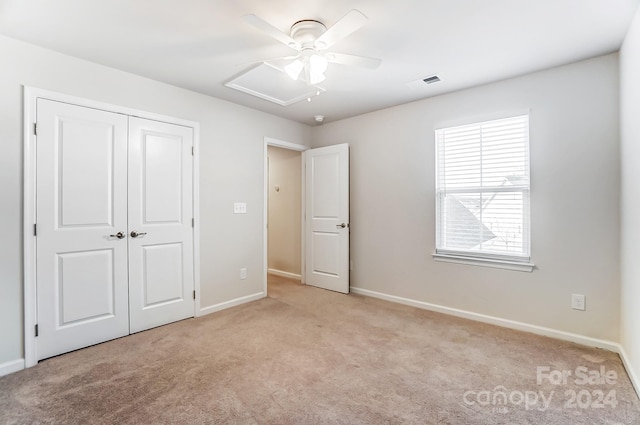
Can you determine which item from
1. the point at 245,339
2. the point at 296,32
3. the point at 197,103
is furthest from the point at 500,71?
the point at 245,339

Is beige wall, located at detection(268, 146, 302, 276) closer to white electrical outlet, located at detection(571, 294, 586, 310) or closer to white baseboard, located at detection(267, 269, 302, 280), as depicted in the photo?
white baseboard, located at detection(267, 269, 302, 280)

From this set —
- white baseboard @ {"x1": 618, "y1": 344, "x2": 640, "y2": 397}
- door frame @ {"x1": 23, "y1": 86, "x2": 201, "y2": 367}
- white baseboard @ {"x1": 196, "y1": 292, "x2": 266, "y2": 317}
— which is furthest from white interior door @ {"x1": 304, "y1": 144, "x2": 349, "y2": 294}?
door frame @ {"x1": 23, "y1": 86, "x2": 201, "y2": 367}

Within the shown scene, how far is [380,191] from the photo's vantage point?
4039mm

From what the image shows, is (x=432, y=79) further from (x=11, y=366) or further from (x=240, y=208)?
(x=11, y=366)

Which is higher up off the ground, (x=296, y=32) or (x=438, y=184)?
(x=296, y=32)

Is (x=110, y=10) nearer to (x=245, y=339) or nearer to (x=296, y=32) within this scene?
(x=296, y=32)

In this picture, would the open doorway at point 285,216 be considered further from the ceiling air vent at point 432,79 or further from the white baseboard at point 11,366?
the white baseboard at point 11,366

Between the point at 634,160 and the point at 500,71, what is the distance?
1.31 m

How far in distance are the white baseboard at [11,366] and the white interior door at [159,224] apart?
77cm

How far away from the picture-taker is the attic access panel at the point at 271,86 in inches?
115

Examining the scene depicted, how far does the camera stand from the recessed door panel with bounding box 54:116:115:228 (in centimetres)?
A: 253

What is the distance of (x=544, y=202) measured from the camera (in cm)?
285

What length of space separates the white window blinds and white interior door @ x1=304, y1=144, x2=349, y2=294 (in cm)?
127

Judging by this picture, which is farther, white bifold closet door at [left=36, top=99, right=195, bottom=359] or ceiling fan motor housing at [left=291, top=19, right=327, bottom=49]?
white bifold closet door at [left=36, top=99, right=195, bottom=359]
